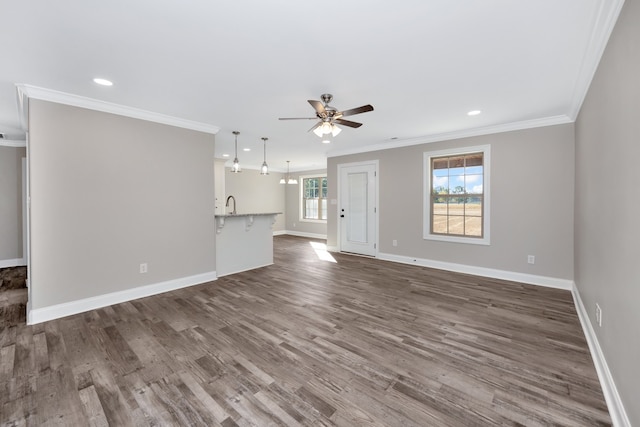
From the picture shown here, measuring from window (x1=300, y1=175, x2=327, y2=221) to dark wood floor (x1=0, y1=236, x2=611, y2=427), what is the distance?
5.87 metres

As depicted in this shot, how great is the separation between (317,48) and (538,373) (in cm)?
299

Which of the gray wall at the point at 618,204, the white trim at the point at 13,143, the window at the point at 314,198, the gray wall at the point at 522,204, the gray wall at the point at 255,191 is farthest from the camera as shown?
the window at the point at 314,198

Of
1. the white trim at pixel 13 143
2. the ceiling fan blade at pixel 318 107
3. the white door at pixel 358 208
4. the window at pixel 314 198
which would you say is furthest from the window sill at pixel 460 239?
the white trim at pixel 13 143

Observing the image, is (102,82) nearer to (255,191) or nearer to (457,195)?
(457,195)

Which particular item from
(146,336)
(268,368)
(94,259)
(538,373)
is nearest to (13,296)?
(94,259)

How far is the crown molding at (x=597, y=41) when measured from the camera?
1.67m

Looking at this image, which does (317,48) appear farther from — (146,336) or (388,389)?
(146,336)

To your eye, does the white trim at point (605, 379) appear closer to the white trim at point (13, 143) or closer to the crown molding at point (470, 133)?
the crown molding at point (470, 133)

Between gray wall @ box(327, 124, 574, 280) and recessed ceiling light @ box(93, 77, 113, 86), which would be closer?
recessed ceiling light @ box(93, 77, 113, 86)

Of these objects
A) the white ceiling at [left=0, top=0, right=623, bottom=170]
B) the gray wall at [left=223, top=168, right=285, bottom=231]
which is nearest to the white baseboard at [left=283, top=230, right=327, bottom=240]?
the gray wall at [left=223, top=168, right=285, bottom=231]

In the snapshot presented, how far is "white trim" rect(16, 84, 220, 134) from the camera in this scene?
2.89m

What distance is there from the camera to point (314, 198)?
381 inches

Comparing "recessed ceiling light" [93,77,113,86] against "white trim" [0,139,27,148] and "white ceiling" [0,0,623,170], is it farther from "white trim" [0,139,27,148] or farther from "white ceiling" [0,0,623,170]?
"white trim" [0,139,27,148]

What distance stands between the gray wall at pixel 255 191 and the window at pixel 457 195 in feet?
19.5
